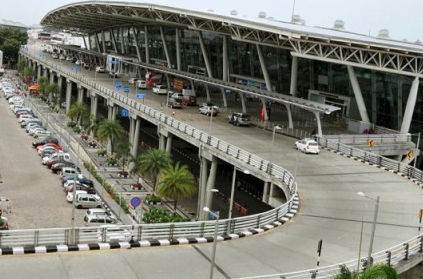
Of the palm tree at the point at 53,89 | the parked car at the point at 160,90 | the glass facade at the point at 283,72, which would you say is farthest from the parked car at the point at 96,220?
the palm tree at the point at 53,89

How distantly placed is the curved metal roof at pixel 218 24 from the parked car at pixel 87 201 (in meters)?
25.0

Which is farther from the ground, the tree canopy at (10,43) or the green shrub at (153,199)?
the tree canopy at (10,43)

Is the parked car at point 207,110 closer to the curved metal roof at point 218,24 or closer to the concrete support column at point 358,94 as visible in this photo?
the curved metal roof at point 218,24

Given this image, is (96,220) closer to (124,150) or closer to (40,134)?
(124,150)

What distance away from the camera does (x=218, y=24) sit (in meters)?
70.9

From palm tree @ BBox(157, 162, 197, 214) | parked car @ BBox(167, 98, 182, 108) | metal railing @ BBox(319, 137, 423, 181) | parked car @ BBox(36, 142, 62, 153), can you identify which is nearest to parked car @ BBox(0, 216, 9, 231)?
palm tree @ BBox(157, 162, 197, 214)

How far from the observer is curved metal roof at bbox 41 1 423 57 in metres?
52.9

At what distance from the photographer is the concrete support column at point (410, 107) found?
5122 centimetres

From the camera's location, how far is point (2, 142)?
71.1 meters

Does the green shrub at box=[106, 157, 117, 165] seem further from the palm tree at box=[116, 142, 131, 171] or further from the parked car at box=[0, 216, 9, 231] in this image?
the parked car at box=[0, 216, 9, 231]

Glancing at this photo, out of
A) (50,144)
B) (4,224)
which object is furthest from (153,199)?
(50,144)

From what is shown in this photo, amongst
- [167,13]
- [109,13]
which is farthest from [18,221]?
[109,13]

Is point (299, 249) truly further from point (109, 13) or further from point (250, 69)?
point (109, 13)

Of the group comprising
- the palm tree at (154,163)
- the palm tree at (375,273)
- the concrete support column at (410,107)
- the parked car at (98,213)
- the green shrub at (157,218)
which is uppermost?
the concrete support column at (410,107)
